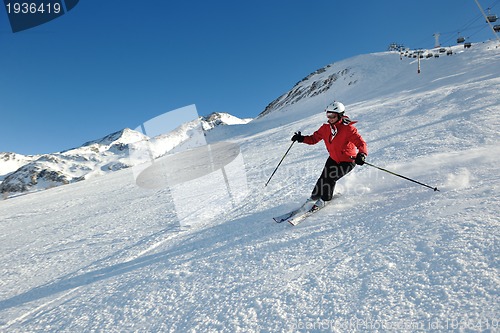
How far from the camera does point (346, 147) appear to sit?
14.6 feet

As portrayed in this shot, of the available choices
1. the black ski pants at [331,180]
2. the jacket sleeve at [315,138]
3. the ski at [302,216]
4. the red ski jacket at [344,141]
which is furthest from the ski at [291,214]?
the jacket sleeve at [315,138]

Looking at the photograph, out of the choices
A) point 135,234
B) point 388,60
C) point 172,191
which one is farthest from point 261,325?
point 388,60

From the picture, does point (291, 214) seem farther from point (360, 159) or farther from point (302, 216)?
point (360, 159)

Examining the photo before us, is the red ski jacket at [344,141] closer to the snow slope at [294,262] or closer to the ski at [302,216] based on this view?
the snow slope at [294,262]

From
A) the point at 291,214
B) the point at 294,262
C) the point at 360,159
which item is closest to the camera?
the point at 294,262

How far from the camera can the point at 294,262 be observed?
10.4 feet

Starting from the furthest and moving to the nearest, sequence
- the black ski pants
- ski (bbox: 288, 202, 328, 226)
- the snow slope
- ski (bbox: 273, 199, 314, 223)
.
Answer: the black ski pants
ski (bbox: 273, 199, 314, 223)
ski (bbox: 288, 202, 328, 226)
the snow slope

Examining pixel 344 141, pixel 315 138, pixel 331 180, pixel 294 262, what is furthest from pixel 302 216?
pixel 315 138

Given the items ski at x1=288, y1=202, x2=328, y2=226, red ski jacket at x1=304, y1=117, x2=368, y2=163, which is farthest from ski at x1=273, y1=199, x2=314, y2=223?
red ski jacket at x1=304, y1=117, x2=368, y2=163

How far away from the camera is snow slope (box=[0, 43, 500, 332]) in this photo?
2324 mm

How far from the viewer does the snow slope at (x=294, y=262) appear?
232 centimetres

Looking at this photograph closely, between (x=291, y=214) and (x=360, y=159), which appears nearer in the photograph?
(x=360, y=159)

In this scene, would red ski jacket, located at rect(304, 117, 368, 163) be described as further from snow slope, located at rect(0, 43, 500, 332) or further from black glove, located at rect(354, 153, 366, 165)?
snow slope, located at rect(0, 43, 500, 332)

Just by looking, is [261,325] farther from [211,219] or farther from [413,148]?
[413,148]
